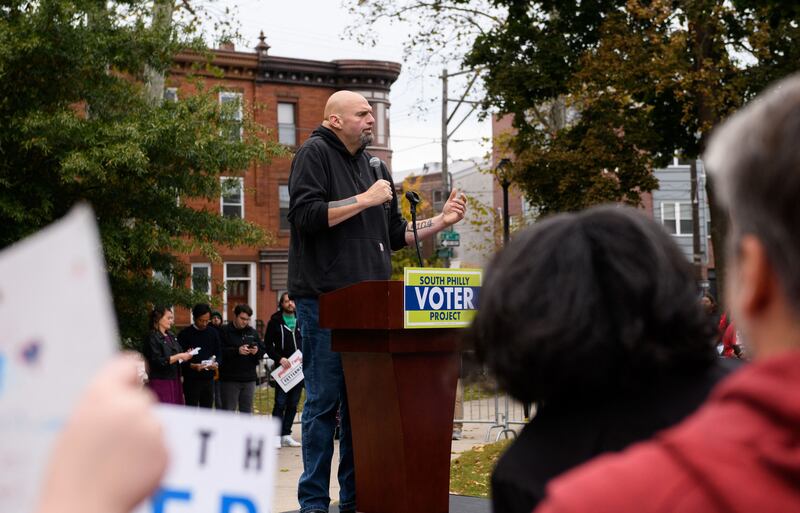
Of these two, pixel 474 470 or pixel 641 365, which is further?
pixel 474 470

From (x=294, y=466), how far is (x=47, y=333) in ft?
32.9

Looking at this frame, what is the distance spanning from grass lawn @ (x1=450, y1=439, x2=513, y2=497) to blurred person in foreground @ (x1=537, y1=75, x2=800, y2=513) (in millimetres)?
6329

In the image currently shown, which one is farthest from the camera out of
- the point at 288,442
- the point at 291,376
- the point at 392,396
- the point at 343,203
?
the point at 288,442

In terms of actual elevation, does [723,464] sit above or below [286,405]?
above

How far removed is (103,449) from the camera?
1.00 m

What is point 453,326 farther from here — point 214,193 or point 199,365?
point 214,193

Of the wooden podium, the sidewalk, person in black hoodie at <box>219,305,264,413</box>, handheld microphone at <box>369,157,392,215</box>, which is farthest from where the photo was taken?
person in black hoodie at <box>219,305,264,413</box>

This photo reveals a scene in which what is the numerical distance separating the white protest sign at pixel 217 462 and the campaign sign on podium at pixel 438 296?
3665 mm

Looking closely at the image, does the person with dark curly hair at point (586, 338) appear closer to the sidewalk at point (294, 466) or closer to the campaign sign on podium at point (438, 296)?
the campaign sign on podium at point (438, 296)

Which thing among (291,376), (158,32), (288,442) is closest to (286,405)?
(288,442)

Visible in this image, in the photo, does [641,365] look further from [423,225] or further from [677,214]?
[677,214]

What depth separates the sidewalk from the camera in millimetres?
7777

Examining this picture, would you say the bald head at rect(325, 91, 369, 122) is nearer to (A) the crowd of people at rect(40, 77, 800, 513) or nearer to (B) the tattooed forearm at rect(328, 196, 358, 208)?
(B) the tattooed forearm at rect(328, 196, 358, 208)

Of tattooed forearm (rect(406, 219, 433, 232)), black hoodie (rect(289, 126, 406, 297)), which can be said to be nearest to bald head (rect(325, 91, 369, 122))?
black hoodie (rect(289, 126, 406, 297))
